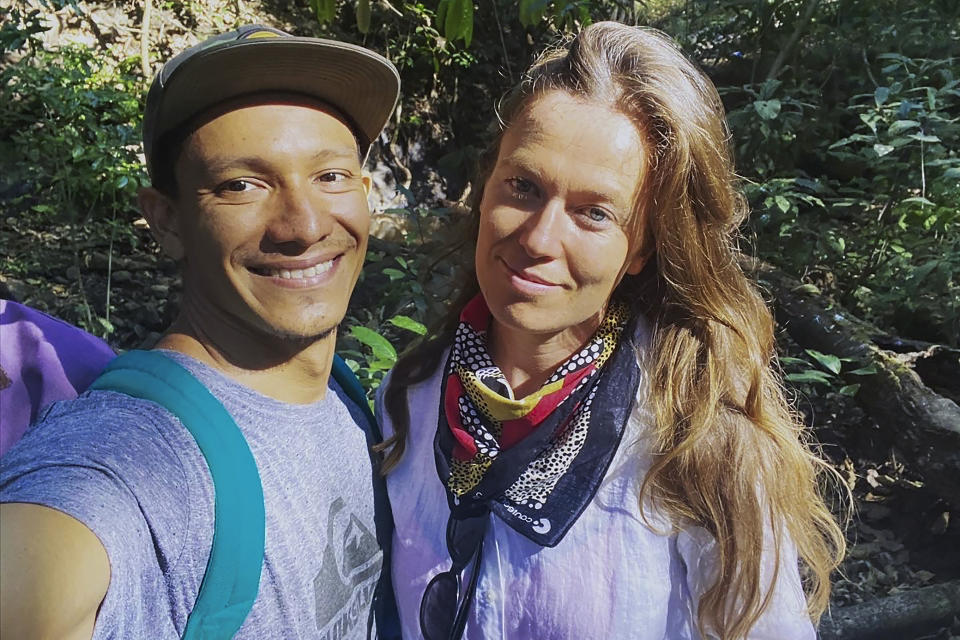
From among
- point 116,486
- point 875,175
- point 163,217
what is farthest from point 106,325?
point 875,175

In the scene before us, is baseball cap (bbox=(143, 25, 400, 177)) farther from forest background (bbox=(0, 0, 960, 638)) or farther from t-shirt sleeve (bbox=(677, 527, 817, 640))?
t-shirt sleeve (bbox=(677, 527, 817, 640))

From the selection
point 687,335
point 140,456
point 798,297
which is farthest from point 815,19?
point 140,456

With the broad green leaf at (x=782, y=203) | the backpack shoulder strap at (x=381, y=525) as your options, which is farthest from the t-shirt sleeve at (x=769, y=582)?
the broad green leaf at (x=782, y=203)

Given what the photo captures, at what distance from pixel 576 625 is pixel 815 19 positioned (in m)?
5.20

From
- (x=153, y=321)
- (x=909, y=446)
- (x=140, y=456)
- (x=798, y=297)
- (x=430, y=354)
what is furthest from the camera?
(x=153, y=321)

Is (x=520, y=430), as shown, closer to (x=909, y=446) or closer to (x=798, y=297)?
(x=909, y=446)

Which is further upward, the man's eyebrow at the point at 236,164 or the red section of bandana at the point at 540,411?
the man's eyebrow at the point at 236,164

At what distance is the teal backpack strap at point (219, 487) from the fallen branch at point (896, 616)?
2266mm

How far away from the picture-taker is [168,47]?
604 centimetres

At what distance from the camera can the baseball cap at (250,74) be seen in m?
1.24

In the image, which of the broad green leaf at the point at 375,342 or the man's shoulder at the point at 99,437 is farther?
the broad green leaf at the point at 375,342

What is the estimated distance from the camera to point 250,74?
4.20 ft

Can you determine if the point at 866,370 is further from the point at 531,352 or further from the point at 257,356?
the point at 257,356

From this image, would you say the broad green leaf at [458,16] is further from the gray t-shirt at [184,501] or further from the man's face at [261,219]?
the gray t-shirt at [184,501]
